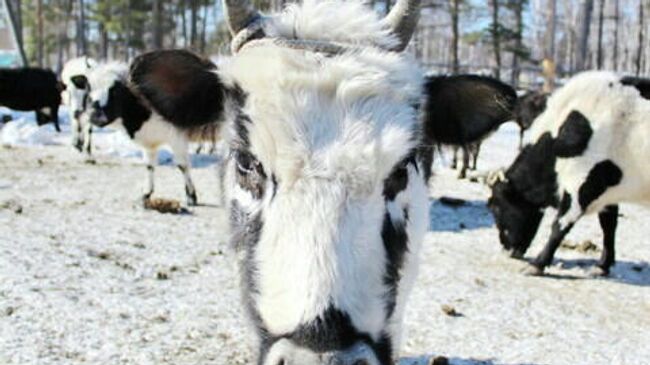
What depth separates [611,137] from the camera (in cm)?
848

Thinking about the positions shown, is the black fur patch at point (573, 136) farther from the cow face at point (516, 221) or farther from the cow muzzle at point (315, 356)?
the cow muzzle at point (315, 356)

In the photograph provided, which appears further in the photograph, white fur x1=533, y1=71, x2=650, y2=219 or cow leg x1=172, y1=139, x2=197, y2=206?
cow leg x1=172, y1=139, x2=197, y2=206

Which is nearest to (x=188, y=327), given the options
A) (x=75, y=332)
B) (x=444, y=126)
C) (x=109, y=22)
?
(x=75, y=332)

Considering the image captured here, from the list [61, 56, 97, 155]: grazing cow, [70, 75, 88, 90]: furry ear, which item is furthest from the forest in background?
[70, 75, 88, 90]: furry ear

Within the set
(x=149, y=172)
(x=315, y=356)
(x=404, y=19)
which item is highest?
(x=404, y=19)

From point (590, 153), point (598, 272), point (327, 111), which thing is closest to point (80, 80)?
point (590, 153)

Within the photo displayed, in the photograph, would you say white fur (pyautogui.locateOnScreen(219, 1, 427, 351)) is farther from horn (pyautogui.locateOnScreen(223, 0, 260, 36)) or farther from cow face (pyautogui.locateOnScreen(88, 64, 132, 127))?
cow face (pyautogui.locateOnScreen(88, 64, 132, 127))

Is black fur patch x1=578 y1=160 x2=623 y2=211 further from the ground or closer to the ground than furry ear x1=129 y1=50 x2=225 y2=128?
closer to the ground

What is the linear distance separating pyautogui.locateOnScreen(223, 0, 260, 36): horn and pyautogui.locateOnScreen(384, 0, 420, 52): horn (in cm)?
68

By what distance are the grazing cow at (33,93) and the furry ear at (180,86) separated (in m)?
22.2

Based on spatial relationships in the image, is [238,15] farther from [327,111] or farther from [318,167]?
[318,167]

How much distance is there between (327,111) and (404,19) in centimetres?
Result: 99

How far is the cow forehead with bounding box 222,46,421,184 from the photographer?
106 inches

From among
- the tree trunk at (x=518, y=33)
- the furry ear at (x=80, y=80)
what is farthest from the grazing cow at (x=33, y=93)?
the tree trunk at (x=518, y=33)
